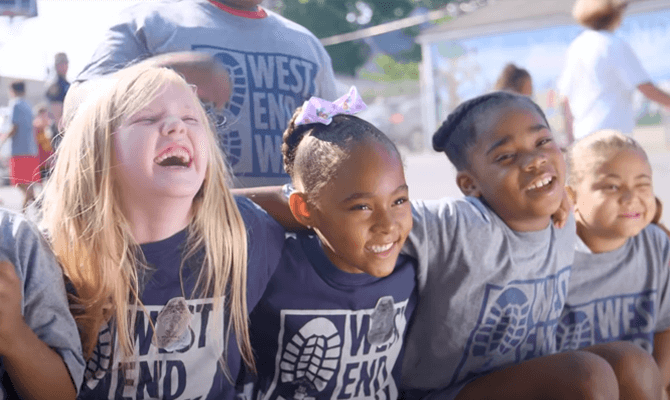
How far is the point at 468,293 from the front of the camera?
77.2 inches

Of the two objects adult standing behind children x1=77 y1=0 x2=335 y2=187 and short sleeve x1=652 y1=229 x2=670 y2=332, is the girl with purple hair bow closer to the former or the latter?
adult standing behind children x1=77 y1=0 x2=335 y2=187

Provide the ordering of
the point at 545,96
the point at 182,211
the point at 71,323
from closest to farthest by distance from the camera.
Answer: the point at 71,323 < the point at 182,211 < the point at 545,96

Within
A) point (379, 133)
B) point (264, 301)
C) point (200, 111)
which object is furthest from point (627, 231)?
point (200, 111)

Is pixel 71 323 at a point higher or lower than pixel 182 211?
lower

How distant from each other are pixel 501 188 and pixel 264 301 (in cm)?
78

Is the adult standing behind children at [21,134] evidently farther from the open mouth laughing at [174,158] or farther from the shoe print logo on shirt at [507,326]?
the shoe print logo on shirt at [507,326]

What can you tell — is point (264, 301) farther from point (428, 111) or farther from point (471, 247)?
point (428, 111)

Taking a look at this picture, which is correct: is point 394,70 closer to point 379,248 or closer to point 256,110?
point 256,110

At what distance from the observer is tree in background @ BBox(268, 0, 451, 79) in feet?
99.9

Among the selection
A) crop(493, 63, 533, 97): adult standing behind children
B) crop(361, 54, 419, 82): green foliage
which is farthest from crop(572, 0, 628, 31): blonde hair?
crop(361, 54, 419, 82): green foliage

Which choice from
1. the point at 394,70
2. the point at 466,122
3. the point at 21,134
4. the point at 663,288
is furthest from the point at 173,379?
the point at 394,70

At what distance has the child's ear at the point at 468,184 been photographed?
2.12 meters

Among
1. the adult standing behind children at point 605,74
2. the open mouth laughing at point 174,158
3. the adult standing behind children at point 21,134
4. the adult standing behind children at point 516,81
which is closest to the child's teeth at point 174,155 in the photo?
the open mouth laughing at point 174,158

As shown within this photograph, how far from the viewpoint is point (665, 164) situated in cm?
1160
